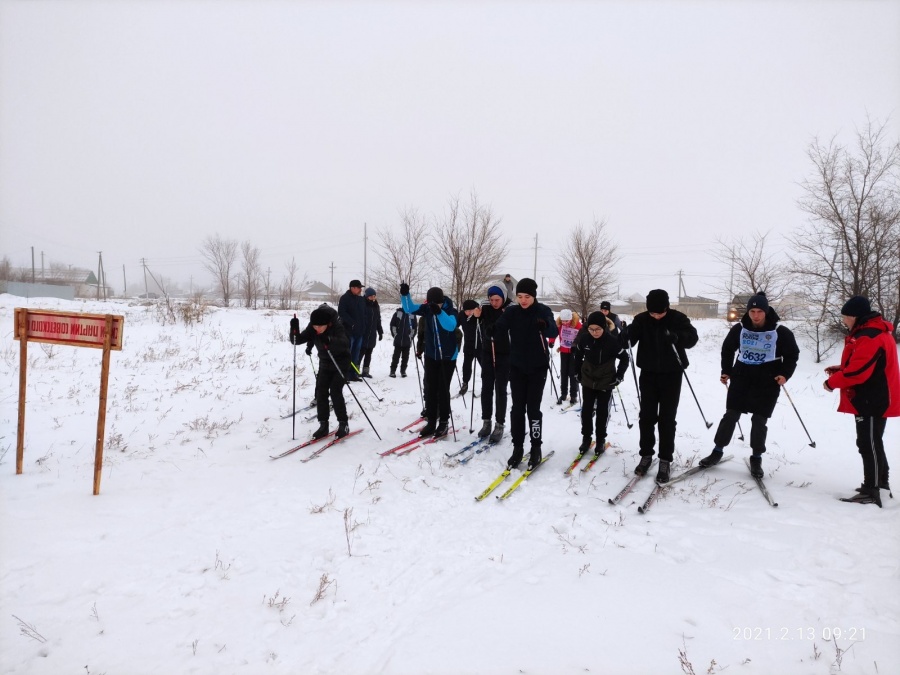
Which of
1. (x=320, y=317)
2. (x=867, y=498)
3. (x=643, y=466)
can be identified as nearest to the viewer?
(x=867, y=498)

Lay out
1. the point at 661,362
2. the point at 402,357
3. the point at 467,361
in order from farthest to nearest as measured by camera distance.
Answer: the point at 402,357 → the point at 467,361 → the point at 661,362

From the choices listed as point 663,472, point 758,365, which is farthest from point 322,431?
point 758,365

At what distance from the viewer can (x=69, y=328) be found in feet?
14.6

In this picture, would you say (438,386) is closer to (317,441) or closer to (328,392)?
(328,392)

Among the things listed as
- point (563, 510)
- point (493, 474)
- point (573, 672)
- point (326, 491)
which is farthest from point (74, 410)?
point (573, 672)

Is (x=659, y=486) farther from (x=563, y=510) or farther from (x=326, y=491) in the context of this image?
(x=326, y=491)

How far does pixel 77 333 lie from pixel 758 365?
7.77 metres

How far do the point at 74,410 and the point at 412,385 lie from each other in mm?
6406

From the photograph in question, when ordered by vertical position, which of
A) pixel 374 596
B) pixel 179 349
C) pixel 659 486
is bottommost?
pixel 374 596

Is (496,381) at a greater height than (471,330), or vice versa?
(471,330)

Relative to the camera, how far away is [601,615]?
2934 millimetres

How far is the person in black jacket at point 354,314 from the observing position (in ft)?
31.0

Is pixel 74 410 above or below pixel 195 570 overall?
above

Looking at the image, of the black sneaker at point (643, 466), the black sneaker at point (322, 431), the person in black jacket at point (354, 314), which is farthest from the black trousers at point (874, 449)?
the person in black jacket at point (354, 314)
